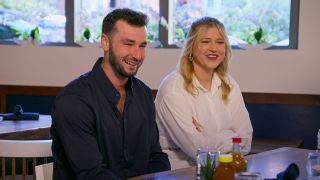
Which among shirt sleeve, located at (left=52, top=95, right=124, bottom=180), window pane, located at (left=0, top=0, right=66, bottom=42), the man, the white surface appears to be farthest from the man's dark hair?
window pane, located at (left=0, top=0, right=66, bottom=42)

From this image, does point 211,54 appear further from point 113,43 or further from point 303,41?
point 303,41

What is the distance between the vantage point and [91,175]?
1.96m

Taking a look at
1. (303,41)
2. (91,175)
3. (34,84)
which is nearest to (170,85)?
(91,175)

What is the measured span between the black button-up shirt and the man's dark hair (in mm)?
161

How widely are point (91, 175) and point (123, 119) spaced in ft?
1.04

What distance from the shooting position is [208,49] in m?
2.88

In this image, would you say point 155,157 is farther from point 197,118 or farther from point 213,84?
point 213,84

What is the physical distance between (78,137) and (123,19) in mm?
552

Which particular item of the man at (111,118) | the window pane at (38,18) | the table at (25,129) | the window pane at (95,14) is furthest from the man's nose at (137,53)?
the window pane at (38,18)

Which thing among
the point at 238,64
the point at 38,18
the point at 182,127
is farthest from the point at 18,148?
the point at 38,18

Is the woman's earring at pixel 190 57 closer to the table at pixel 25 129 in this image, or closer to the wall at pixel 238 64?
the table at pixel 25 129

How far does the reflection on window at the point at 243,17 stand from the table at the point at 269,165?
2.16 meters

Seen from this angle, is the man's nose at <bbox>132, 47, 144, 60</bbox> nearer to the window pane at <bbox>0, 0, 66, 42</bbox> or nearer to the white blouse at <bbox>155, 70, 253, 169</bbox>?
the white blouse at <bbox>155, 70, 253, 169</bbox>

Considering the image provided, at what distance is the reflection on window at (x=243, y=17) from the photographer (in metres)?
4.52
